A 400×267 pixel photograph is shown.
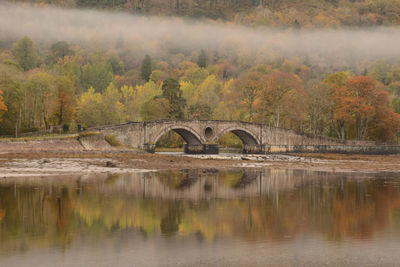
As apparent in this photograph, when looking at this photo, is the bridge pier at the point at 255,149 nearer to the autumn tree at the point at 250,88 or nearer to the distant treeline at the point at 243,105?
the distant treeline at the point at 243,105

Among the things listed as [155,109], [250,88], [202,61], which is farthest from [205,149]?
[202,61]

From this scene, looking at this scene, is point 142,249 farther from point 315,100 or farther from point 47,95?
point 315,100

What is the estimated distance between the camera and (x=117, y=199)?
2369 centimetres

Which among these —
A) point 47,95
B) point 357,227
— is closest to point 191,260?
point 357,227

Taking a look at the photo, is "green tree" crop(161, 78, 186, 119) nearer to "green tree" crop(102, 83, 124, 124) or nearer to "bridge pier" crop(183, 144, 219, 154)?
"green tree" crop(102, 83, 124, 124)

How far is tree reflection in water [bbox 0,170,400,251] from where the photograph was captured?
17219 millimetres

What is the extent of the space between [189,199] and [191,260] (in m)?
10.8

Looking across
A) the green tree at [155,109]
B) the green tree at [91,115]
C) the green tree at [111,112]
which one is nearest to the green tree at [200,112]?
the green tree at [155,109]

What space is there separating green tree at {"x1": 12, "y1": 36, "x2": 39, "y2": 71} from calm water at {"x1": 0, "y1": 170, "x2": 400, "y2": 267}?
451 feet

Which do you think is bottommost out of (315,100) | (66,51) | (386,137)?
(386,137)

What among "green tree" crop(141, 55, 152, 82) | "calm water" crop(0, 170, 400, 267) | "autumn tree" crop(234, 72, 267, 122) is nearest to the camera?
"calm water" crop(0, 170, 400, 267)

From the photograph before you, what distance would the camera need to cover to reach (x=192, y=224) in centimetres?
1859

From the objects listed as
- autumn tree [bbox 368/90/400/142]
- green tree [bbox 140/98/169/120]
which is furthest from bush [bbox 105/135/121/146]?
autumn tree [bbox 368/90/400/142]

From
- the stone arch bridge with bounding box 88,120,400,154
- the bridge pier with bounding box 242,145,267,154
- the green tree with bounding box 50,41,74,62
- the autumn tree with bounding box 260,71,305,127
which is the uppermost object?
the green tree with bounding box 50,41,74,62
